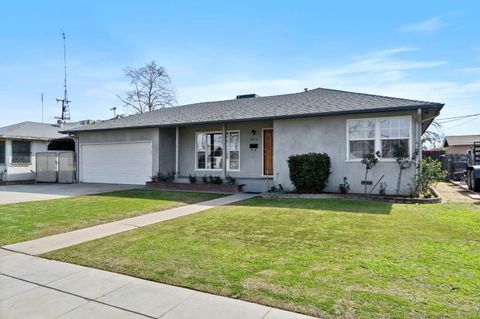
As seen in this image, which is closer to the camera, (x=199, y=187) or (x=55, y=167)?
(x=199, y=187)

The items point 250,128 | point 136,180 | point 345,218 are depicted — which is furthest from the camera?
point 136,180

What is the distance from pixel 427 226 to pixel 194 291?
5.20 meters

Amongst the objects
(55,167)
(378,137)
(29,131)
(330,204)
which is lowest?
(330,204)

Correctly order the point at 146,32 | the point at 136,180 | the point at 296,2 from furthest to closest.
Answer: the point at 136,180 → the point at 146,32 → the point at 296,2

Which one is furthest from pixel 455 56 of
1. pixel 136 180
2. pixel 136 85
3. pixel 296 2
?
pixel 136 85

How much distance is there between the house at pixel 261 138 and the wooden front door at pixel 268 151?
0.14 ft

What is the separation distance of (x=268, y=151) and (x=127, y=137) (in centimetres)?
758

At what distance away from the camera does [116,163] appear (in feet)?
57.1

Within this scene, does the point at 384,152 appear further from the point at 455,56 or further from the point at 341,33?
the point at 455,56

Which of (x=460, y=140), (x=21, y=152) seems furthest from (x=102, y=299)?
(x=460, y=140)

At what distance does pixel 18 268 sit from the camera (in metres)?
4.37

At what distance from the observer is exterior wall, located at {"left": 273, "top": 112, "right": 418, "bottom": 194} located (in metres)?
11.0

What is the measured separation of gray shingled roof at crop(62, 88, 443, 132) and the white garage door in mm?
1134

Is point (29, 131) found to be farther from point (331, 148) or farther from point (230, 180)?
point (331, 148)
